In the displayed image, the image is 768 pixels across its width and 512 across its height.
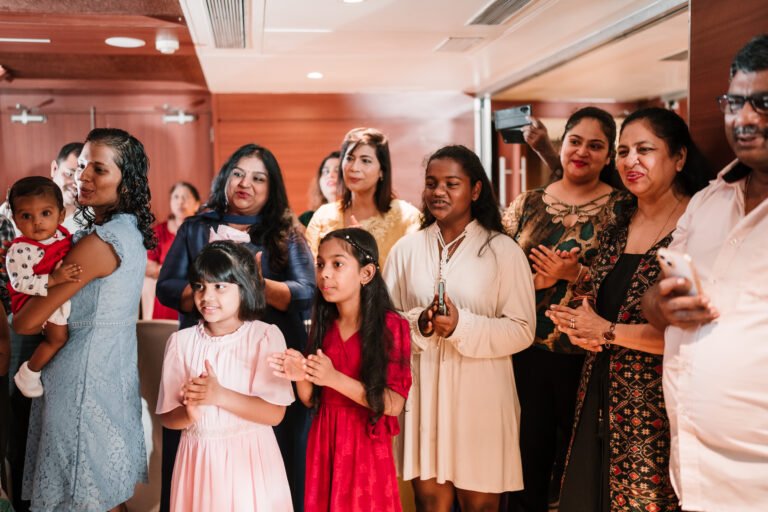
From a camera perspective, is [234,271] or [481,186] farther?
[481,186]

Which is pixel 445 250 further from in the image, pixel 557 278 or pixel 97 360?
pixel 97 360

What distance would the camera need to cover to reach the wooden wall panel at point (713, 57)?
1.93 meters

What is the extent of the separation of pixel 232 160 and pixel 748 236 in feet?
5.76

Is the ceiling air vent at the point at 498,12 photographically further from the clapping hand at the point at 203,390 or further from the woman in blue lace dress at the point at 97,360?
the clapping hand at the point at 203,390

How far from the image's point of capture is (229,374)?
2.00 m

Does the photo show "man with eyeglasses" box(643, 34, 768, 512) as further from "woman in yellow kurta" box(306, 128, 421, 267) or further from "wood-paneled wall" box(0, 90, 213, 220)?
"wood-paneled wall" box(0, 90, 213, 220)

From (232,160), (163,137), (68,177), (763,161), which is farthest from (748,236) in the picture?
(163,137)

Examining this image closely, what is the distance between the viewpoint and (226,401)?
6.27ft

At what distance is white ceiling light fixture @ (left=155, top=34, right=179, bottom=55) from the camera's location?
12.3 feet

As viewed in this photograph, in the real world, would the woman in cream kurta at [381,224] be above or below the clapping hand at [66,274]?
above

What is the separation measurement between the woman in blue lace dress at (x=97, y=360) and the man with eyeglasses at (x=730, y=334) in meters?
1.61

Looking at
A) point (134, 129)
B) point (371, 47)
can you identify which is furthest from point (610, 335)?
point (134, 129)

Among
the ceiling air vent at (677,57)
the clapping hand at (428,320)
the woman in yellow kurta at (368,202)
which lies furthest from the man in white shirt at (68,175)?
the ceiling air vent at (677,57)

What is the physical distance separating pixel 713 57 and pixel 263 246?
1.66 meters
